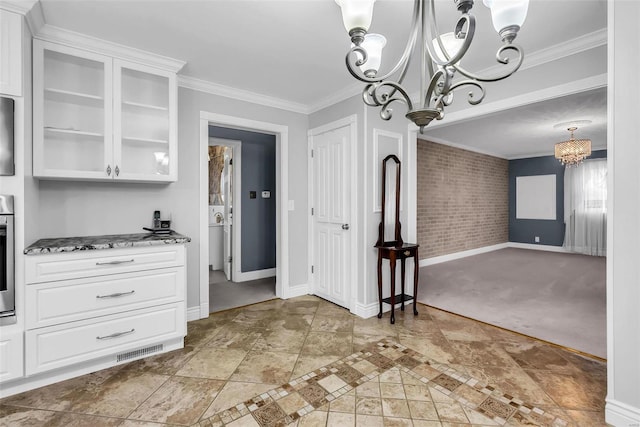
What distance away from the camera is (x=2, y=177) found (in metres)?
1.87

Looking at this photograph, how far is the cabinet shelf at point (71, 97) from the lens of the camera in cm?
231

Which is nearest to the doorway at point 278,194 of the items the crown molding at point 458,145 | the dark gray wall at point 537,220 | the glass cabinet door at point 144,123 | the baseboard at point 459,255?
the glass cabinet door at point 144,123

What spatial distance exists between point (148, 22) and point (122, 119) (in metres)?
0.76

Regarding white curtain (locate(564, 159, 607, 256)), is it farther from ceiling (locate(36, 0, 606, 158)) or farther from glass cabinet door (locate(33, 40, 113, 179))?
glass cabinet door (locate(33, 40, 113, 179))

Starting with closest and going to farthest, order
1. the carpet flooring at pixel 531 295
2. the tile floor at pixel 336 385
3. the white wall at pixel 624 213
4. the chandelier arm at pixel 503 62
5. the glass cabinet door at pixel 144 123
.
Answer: the chandelier arm at pixel 503 62 < the white wall at pixel 624 213 < the tile floor at pixel 336 385 < the glass cabinet door at pixel 144 123 < the carpet flooring at pixel 531 295

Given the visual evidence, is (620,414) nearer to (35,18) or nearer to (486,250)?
(35,18)

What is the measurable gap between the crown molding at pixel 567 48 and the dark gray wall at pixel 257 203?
10.8ft

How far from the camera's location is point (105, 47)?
7.96 ft

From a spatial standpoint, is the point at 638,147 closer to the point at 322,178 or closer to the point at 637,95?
the point at 637,95

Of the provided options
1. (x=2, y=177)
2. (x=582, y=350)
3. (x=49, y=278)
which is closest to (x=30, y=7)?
(x=2, y=177)

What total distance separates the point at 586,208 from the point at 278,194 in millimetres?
7046

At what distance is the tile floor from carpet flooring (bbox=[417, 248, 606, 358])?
0.42 metres

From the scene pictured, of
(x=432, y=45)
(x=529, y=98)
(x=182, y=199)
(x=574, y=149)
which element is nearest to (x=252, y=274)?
(x=182, y=199)

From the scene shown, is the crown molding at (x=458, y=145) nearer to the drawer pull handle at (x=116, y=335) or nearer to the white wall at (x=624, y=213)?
the white wall at (x=624, y=213)
